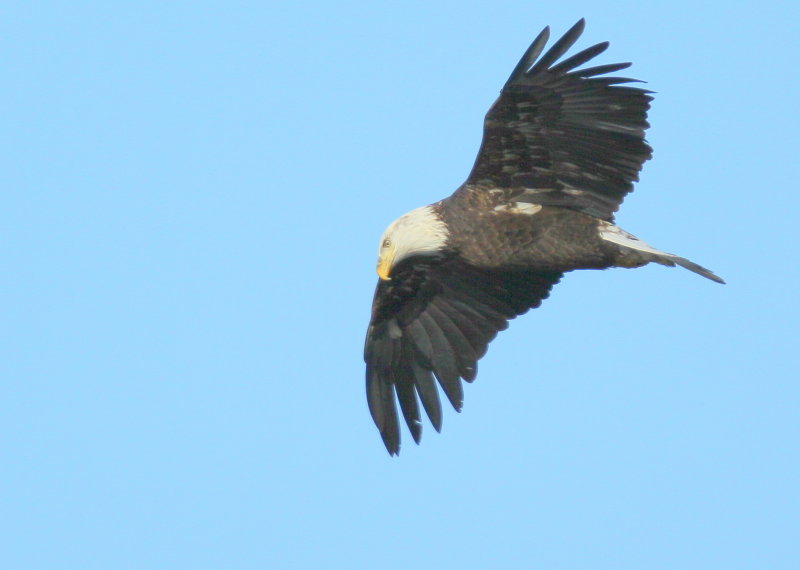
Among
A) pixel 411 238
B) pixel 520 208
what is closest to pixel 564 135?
pixel 520 208

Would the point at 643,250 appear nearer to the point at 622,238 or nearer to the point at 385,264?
the point at 622,238

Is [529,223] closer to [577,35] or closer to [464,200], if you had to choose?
[464,200]

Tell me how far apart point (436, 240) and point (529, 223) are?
78 centimetres

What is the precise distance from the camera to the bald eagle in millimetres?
11766

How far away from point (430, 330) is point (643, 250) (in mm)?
2469

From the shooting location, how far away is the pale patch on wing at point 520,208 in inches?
485

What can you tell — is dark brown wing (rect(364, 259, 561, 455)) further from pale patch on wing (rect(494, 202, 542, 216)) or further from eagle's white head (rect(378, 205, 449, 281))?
pale patch on wing (rect(494, 202, 542, 216))

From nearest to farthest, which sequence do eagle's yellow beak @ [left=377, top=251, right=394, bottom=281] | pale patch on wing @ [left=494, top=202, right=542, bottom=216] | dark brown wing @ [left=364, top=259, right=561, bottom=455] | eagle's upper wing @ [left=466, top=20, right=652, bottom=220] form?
eagle's upper wing @ [left=466, top=20, right=652, bottom=220] → pale patch on wing @ [left=494, top=202, right=542, bottom=216] → eagle's yellow beak @ [left=377, top=251, right=394, bottom=281] → dark brown wing @ [left=364, top=259, right=561, bottom=455]

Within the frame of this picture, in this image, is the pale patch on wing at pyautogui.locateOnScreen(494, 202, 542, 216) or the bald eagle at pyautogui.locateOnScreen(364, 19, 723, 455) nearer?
the bald eagle at pyautogui.locateOnScreen(364, 19, 723, 455)

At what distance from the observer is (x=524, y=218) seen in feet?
40.5

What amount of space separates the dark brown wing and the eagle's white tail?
4.28ft

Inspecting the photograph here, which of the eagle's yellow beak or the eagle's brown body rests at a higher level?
the eagle's yellow beak

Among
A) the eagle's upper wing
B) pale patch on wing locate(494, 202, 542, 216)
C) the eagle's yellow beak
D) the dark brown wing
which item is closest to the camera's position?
the eagle's upper wing

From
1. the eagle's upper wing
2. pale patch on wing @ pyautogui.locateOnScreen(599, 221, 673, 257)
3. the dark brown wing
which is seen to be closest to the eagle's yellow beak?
the dark brown wing
